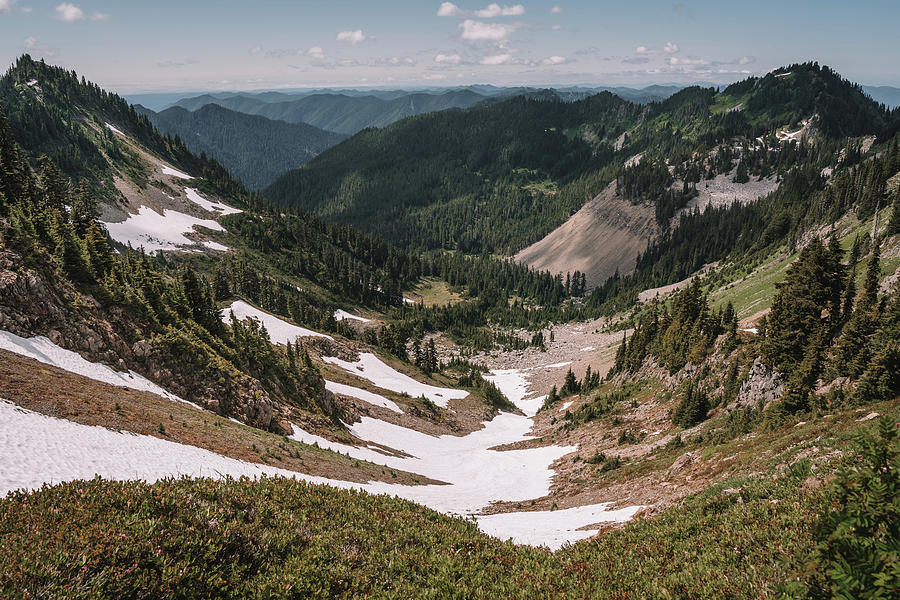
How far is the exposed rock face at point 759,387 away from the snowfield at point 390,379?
137ft

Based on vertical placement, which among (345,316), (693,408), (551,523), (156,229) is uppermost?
(156,229)

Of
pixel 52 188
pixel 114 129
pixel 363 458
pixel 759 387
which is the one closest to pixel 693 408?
pixel 759 387

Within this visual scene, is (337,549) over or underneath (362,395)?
over

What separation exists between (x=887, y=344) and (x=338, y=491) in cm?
2867

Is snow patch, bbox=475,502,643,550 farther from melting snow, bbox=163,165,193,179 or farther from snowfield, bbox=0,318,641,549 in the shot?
melting snow, bbox=163,165,193,179

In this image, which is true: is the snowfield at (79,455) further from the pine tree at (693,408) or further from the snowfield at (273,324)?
the snowfield at (273,324)

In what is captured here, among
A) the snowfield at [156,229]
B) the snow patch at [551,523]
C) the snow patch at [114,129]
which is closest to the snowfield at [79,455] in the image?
the snow patch at [551,523]

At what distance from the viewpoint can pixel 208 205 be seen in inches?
5787

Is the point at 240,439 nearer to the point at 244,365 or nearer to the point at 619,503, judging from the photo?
the point at 244,365

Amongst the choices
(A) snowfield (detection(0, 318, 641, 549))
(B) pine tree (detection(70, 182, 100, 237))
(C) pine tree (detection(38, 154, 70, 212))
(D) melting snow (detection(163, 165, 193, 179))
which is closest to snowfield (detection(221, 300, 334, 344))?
(A) snowfield (detection(0, 318, 641, 549))

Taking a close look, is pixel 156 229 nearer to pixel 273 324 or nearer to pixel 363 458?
pixel 273 324

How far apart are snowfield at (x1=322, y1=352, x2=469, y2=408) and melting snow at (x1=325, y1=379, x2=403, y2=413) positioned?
704 cm

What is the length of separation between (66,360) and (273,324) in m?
45.2

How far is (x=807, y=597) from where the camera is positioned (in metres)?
6.29
